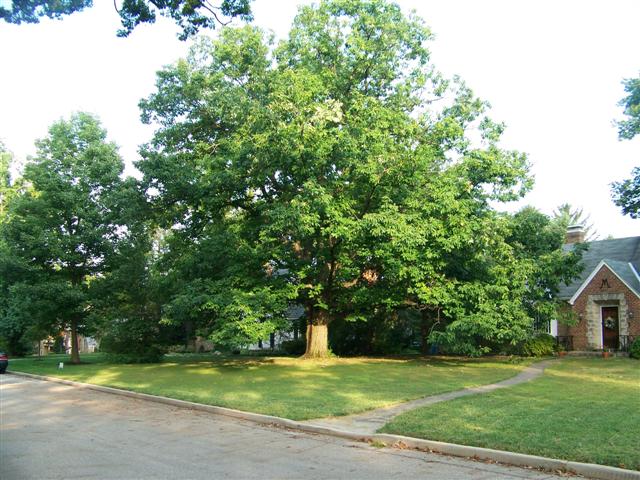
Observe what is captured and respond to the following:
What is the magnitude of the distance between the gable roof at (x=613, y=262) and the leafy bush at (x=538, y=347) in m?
2.78

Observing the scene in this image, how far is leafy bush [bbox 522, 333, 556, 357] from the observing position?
28594mm

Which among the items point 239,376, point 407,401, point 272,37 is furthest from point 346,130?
point 407,401

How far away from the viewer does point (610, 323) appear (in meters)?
29.7

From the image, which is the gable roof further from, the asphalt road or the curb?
the asphalt road

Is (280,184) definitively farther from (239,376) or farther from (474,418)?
(474,418)

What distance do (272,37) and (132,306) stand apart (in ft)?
54.9

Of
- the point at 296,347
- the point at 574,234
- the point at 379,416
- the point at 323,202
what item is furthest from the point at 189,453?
the point at 574,234

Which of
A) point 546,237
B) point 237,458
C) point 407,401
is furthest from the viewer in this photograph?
point 546,237

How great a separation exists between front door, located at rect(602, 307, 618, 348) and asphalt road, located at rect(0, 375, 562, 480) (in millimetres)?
25177

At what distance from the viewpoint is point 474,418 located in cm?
1001

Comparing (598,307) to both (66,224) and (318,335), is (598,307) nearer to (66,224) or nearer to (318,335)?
(318,335)

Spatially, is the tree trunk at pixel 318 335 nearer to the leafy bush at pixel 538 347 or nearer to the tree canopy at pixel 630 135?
the leafy bush at pixel 538 347

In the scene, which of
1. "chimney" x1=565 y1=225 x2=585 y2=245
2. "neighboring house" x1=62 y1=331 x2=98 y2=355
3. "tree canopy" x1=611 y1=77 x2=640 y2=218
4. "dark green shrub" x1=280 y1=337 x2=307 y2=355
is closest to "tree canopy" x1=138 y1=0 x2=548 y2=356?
"tree canopy" x1=611 y1=77 x2=640 y2=218

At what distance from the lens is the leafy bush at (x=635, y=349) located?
2527cm
